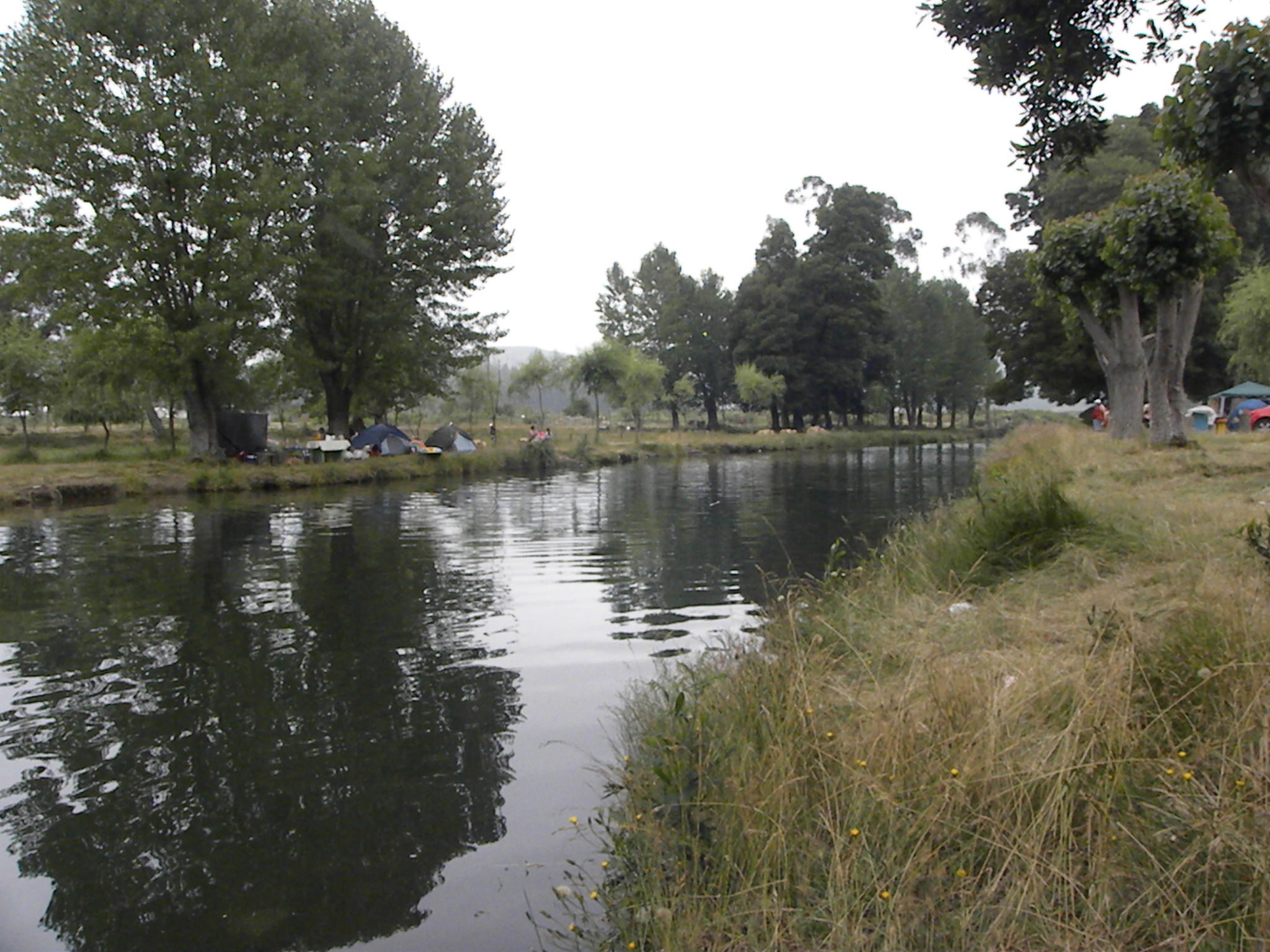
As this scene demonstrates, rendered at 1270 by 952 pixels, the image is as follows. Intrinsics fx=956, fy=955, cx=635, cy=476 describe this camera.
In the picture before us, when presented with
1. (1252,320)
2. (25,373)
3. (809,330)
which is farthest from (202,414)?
(809,330)

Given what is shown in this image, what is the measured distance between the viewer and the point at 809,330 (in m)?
70.8

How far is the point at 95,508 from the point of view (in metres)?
25.0

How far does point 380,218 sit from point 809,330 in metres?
40.3

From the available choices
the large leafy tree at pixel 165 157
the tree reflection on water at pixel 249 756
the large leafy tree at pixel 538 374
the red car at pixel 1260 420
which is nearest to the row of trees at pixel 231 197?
the large leafy tree at pixel 165 157

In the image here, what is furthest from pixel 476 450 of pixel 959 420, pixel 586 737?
pixel 959 420

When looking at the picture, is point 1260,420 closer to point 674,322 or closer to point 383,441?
point 383,441

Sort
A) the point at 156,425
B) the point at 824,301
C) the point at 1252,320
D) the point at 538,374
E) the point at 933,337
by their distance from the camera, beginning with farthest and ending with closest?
the point at 933,337 → the point at 824,301 → the point at 538,374 → the point at 156,425 → the point at 1252,320

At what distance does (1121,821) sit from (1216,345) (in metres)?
45.1

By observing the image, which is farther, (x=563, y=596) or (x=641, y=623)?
(x=563, y=596)

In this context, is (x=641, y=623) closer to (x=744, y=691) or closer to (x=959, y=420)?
(x=744, y=691)

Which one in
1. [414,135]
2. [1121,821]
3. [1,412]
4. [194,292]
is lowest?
[1121,821]

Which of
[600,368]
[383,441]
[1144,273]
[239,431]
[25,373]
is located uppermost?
[600,368]

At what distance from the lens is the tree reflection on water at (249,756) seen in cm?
474

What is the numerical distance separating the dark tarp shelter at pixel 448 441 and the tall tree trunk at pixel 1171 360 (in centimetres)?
3097
